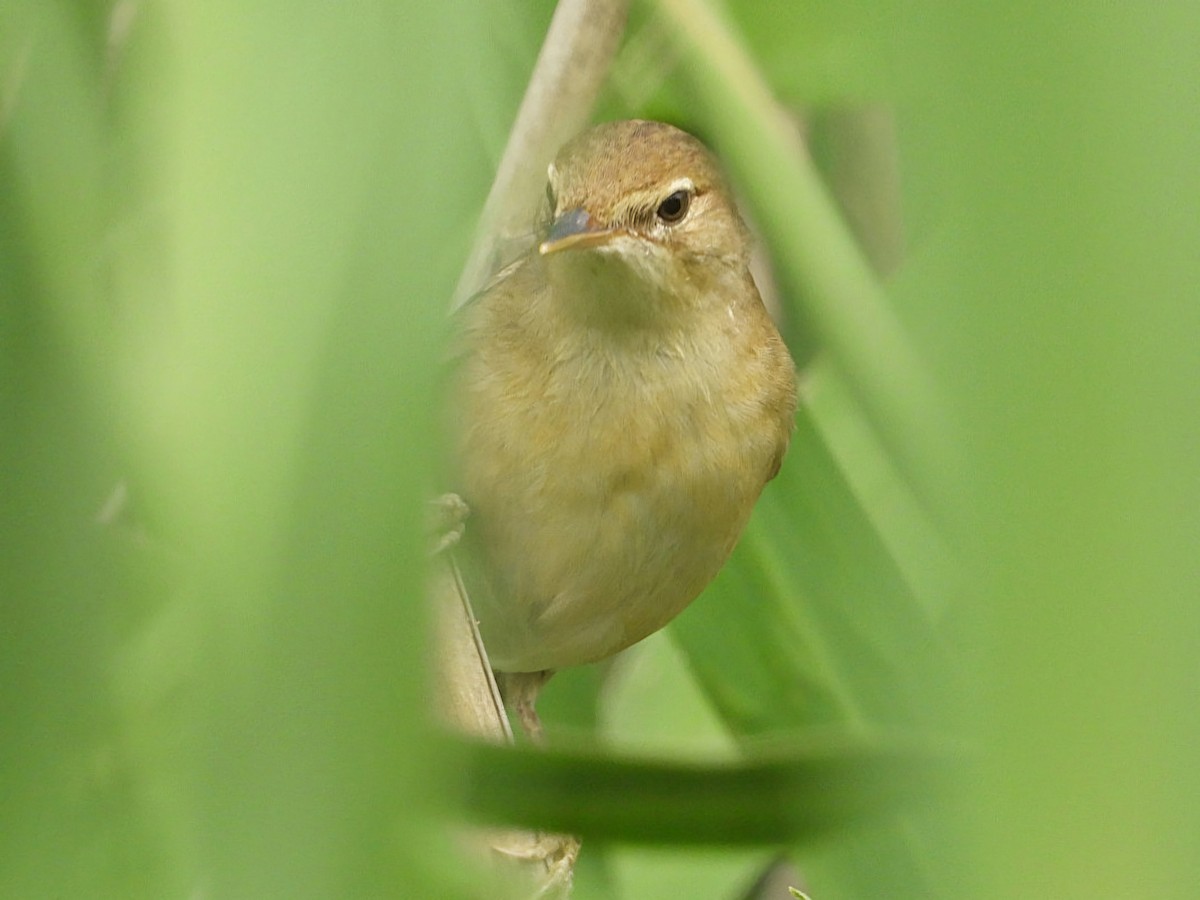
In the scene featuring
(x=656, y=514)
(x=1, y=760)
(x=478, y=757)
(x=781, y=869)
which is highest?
(x=1, y=760)

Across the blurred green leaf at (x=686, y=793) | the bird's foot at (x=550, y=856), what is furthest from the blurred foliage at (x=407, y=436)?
the bird's foot at (x=550, y=856)

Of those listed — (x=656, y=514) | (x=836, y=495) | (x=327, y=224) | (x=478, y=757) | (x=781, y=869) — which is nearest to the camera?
(x=327, y=224)

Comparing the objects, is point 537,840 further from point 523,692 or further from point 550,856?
point 523,692

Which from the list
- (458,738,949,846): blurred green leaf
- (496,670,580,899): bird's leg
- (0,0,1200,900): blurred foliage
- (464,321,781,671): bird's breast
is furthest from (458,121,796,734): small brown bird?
(0,0,1200,900): blurred foliage

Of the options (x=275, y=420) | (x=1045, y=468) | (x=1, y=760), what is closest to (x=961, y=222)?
(x=1045, y=468)

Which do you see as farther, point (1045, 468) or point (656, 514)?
point (656, 514)

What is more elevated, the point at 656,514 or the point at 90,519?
the point at 90,519

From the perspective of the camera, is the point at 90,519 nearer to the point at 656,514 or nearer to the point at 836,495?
the point at 836,495
